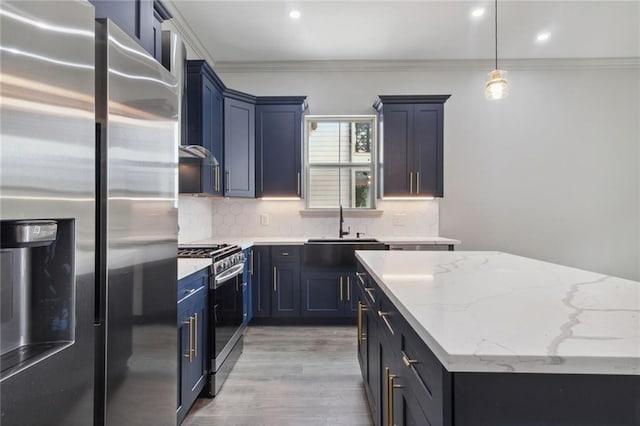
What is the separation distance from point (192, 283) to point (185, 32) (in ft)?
8.87

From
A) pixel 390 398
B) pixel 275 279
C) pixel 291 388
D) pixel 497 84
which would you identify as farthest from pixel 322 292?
pixel 497 84

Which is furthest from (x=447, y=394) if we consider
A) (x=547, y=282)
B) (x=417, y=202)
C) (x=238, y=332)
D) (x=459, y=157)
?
(x=459, y=157)

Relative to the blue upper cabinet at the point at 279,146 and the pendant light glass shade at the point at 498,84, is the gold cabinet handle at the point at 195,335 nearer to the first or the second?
the blue upper cabinet at the point at 279,146

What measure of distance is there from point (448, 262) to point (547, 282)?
20.2 inches

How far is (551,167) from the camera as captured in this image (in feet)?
13.1

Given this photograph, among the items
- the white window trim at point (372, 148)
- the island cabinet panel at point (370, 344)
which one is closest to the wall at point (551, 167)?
the white window trim at point (372, 148)

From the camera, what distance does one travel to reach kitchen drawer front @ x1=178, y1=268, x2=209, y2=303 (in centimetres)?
161

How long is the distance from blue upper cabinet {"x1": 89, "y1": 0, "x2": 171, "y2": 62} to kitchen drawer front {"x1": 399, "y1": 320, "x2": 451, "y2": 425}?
1485 mm

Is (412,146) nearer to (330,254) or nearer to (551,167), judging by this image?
(330,254)

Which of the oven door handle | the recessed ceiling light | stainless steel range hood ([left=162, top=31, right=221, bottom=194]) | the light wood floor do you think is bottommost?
the light wood floor

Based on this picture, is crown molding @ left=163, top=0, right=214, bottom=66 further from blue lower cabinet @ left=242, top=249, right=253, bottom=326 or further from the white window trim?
blue lower cabinet @ left=242, top=249, right=253, bottom=326

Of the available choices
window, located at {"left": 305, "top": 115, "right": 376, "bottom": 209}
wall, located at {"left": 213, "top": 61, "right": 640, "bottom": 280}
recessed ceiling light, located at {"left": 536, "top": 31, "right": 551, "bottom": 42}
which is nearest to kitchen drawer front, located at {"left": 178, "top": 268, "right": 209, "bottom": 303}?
window, located at {"left": 305, "top": 115, "right": 376, "bottom": 209}

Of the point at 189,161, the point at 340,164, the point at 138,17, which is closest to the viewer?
the point at 138,17

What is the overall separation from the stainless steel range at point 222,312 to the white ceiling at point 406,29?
89.6 inches
